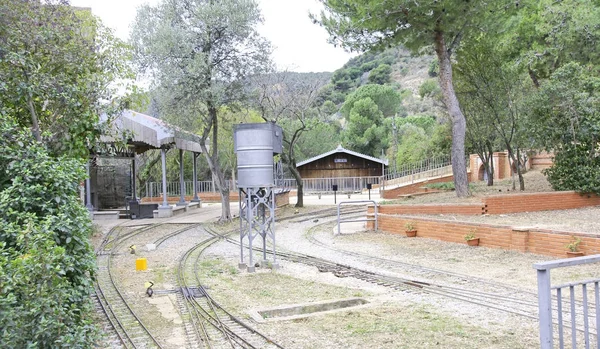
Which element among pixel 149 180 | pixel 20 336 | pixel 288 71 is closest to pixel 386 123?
pixel 149 180

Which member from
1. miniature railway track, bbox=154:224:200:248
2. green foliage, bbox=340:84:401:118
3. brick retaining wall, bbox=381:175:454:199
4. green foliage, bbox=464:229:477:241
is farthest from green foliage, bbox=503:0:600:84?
green foliage, bbox=340:84:401:118

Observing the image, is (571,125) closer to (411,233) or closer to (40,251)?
(411,233)

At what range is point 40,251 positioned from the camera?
479 cm

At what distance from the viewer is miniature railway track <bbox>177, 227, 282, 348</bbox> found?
254 inches

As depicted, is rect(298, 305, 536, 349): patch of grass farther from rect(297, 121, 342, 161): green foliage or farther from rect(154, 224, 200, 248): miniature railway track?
rect(297, 121, 342, 161): green foliage

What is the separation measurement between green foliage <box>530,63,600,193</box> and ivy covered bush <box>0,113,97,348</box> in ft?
50.5

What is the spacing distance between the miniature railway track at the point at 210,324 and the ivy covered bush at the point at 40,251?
62.8 inches

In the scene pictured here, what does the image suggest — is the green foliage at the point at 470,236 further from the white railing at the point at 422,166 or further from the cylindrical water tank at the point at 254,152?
the white railing at the point at 422,166

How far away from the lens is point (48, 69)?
32.9 feet

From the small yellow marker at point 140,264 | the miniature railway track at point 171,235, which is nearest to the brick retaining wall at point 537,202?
the small yellow marker at point 140,264

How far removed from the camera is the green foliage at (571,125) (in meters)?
16.4

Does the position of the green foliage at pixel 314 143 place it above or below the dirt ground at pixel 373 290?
above

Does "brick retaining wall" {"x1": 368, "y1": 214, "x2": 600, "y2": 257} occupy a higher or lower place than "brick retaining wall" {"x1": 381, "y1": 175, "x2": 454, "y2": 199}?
lower

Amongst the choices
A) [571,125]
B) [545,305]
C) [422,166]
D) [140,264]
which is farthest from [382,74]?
[545,305]
